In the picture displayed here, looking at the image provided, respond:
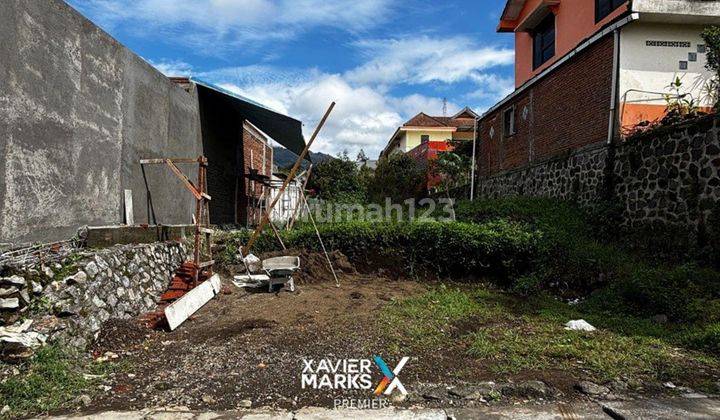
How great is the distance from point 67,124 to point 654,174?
33.7 feet

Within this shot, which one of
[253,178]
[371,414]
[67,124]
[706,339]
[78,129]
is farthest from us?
[253,178]

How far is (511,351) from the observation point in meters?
4.73

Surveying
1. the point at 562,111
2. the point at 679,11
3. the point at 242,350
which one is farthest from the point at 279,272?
the point at 679,11

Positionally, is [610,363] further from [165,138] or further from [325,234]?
[165,138]

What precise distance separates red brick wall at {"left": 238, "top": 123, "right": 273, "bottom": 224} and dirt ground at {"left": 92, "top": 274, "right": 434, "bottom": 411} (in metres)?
9.20

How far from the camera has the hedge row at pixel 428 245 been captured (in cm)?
902

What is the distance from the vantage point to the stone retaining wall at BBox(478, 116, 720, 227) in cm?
755

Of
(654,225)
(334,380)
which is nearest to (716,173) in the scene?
(654,225)

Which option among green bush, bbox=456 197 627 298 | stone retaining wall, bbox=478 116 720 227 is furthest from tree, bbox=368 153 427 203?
green bush, bbox=456 197 627 298

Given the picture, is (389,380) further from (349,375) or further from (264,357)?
(264,357)

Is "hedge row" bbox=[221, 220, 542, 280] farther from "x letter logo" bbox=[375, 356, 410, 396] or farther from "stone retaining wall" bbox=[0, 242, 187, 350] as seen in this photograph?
"x letter logo" bbox=[375, 356, 410, 396]

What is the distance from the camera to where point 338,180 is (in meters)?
28.3

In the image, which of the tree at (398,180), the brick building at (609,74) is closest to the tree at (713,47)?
the brick building at (609,74)

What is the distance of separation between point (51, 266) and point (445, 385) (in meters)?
4.39
